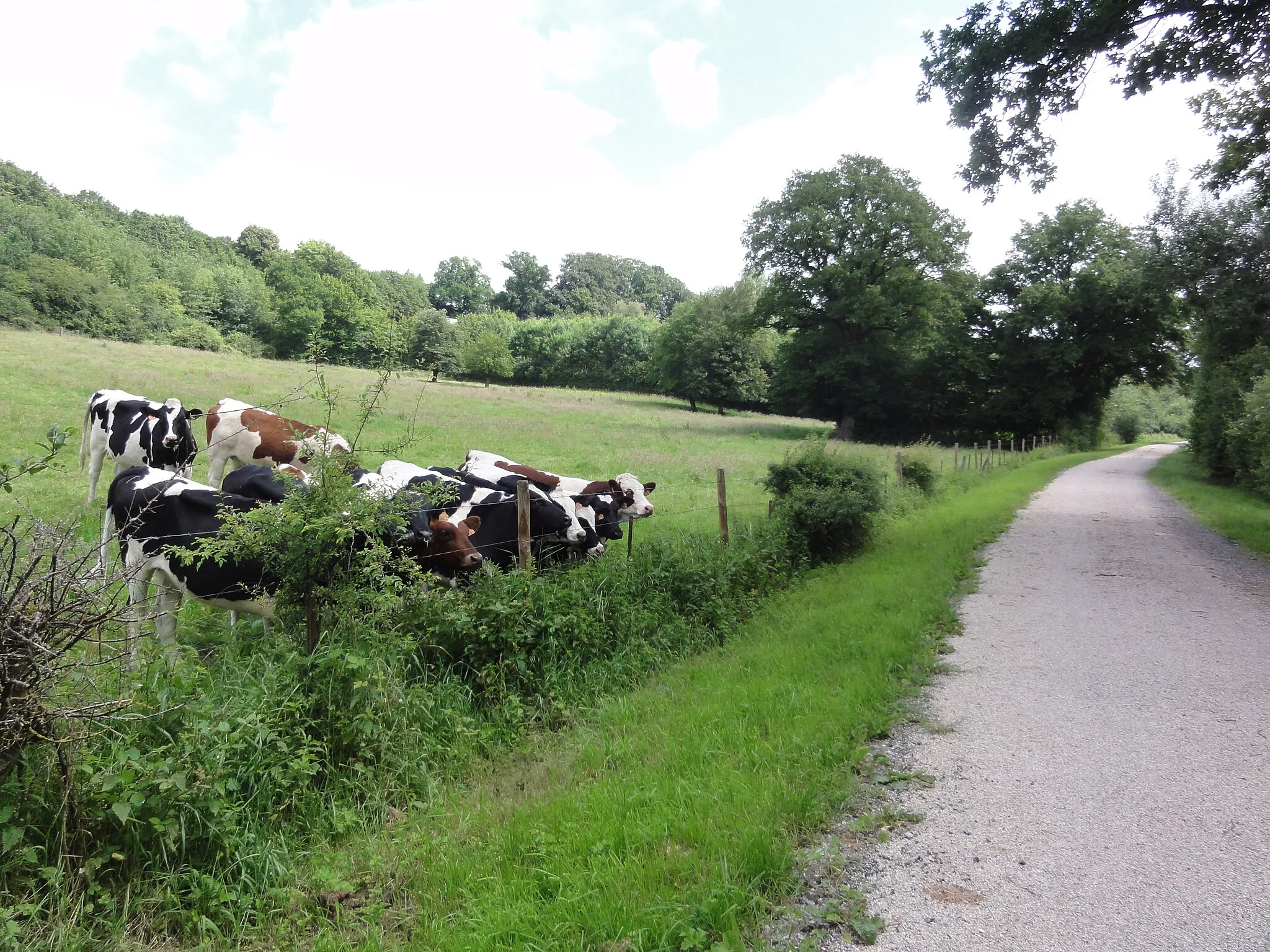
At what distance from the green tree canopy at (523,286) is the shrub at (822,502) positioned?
111 meters

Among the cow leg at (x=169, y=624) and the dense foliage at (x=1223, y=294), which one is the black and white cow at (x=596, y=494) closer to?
the cow leg at (x=169, y=624)

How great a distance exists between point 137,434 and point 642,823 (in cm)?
1043

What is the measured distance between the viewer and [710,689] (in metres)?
5.85

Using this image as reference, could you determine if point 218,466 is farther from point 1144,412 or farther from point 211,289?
point 1144,412

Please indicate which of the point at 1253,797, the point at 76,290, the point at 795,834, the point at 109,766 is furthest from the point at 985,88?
the point at 76,290

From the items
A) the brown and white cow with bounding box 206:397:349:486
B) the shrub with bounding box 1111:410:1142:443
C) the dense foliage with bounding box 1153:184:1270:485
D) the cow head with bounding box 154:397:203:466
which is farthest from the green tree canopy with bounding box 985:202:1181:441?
the cow head with bounding box 154:397:203:466

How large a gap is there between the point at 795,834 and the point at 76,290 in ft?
208

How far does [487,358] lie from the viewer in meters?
64.4

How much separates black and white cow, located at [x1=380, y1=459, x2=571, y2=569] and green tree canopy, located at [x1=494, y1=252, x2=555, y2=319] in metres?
114

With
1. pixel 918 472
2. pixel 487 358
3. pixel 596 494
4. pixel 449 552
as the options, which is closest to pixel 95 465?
pixel 449 552

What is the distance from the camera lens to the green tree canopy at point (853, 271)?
39.3 metres

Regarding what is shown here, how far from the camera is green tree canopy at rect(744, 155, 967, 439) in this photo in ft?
129

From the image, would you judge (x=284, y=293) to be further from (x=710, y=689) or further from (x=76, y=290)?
(x=710, y=689)

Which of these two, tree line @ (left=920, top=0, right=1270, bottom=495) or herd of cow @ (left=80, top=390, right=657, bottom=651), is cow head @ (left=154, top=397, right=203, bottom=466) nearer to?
herd of cow @ (left=80, top=390, right=657, bottom=651)
